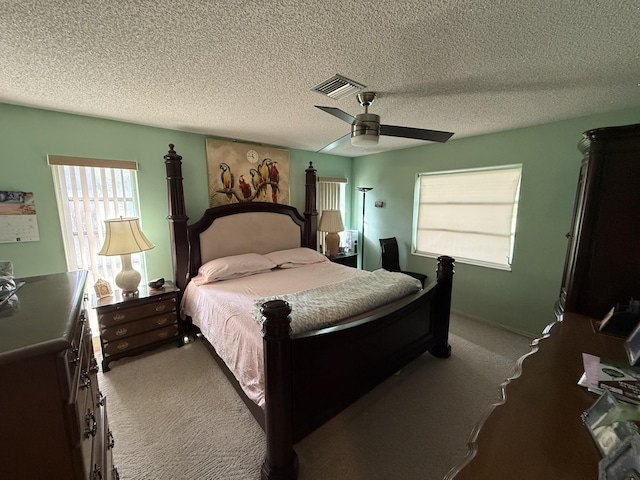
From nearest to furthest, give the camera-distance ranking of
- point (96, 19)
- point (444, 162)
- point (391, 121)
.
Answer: point (96, 19) → point (391, 121) → point (444, 162)

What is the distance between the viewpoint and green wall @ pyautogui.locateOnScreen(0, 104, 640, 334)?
88.3 inches

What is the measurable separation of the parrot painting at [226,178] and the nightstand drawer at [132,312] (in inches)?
58.0

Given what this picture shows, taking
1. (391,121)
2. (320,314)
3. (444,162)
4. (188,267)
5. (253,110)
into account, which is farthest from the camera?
(444,162)

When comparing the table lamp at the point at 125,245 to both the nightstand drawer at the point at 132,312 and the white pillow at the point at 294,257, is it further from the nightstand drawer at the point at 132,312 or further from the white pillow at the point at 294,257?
the white pillow at the point at 294,257

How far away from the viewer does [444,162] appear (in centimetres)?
349

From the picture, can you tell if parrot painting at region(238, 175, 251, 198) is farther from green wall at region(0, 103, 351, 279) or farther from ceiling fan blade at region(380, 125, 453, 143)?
ceiling fan blade at region(380, 125, 453, 143)

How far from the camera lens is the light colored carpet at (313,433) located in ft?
4.97

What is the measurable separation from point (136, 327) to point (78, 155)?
5.65 ft

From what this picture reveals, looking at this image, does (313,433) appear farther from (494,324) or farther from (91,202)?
(91,202)

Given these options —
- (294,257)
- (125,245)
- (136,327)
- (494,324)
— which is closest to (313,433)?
(136,327)

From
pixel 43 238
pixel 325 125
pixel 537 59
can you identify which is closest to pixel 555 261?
pixel 537 59

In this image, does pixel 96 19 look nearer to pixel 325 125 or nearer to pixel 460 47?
pixel 460 47

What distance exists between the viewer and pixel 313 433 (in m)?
1.77

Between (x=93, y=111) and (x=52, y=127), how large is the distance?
0.39m
